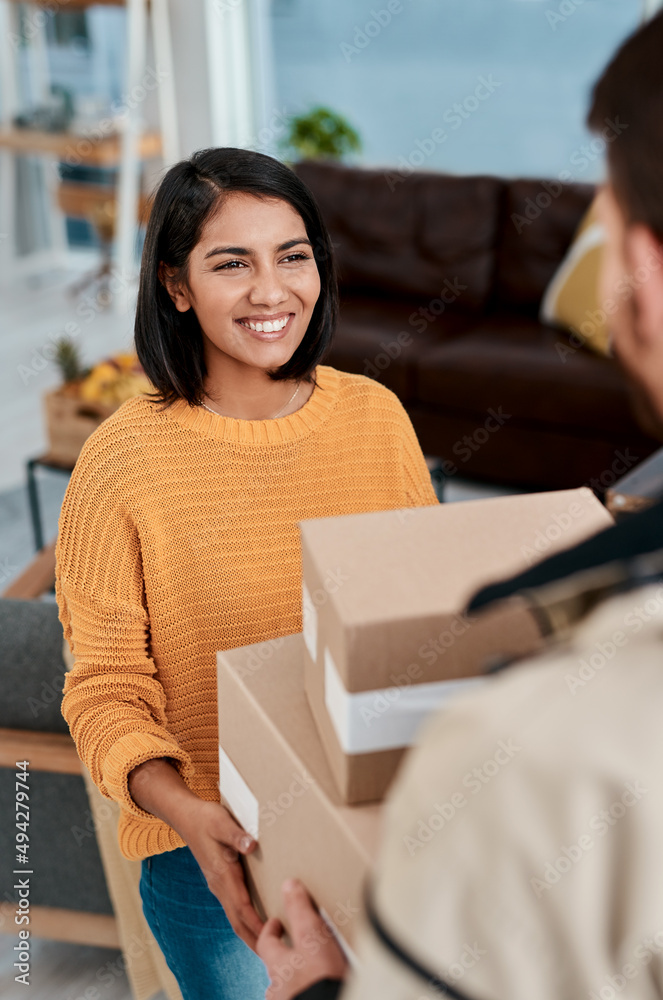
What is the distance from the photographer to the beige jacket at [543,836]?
42 cm

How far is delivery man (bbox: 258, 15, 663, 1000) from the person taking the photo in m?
0.42

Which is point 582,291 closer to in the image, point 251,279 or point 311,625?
point 251,279

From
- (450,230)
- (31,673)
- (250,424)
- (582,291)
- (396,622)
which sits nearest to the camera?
(396,622)

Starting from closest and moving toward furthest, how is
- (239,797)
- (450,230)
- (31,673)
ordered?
1. (239,797)
2. (31,673)
3. (450,230)

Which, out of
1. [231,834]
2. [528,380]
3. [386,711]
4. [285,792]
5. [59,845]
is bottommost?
[59,845]

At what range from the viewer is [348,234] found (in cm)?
377

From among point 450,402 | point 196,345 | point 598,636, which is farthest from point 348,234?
point 598,636

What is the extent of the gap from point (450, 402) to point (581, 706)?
9.47 feet

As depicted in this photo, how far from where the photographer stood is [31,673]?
1450 mm

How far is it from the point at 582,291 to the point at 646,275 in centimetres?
294

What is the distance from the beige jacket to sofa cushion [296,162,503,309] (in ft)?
11.0

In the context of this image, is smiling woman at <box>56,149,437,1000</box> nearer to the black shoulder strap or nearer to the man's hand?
the man's hand

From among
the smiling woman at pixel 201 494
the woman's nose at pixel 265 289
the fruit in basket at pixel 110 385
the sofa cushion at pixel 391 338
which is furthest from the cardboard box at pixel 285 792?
the sofa cushion at pixel 391 338

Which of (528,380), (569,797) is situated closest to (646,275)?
(569,797)
